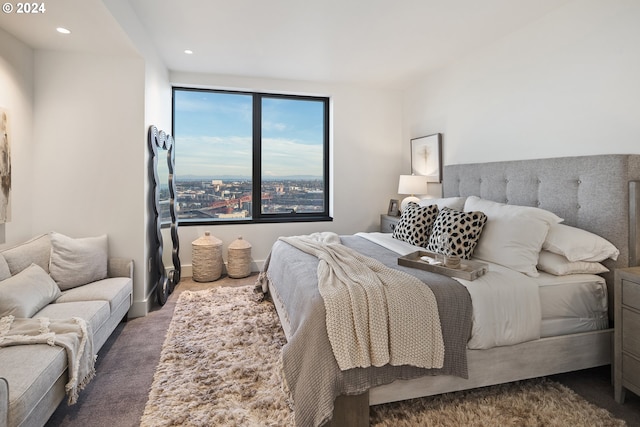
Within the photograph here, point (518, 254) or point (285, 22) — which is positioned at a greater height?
point (285, 22)

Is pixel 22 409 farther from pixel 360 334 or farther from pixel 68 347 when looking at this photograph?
pixel 360 334

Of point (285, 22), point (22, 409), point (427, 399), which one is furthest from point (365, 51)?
point (22, 409)

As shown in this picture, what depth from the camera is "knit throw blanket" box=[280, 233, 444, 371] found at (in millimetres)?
1559

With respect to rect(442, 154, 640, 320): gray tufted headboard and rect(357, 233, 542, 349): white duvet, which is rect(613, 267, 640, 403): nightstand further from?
rect(357, 233, 542, 349): white duvet

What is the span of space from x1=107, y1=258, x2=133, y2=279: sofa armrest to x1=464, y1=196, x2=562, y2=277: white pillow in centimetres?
287

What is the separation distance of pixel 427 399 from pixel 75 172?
10.6ft

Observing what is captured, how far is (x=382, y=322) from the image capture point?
162 centimetres

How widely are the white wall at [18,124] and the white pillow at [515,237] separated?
3528 millimetres

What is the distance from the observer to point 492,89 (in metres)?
3.25

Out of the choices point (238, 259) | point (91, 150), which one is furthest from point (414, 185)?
point (91, 150)

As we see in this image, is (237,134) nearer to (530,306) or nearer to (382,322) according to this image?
(382,322)

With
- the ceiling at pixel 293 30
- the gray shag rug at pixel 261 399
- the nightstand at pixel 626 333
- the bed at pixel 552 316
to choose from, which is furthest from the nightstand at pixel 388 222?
the nightstand at pixel 626 333

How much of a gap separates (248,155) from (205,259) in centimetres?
157

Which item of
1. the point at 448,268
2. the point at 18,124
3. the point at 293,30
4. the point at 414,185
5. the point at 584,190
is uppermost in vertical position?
the point at 293,30
